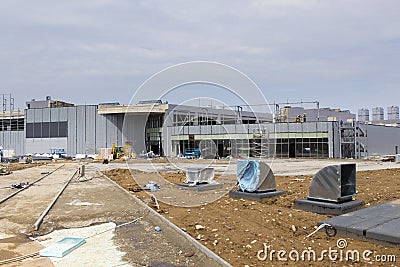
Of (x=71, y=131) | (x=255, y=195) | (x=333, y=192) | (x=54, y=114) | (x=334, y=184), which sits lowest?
(x=255, y=195)

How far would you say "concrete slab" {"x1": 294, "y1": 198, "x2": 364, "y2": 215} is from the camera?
9.96 meters

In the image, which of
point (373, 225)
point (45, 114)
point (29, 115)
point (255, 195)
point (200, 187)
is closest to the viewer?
point (373, 225)

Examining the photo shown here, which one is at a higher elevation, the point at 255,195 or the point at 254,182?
the point at 254,182

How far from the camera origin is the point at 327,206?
1015 centimetres

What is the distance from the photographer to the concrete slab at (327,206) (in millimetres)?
9961

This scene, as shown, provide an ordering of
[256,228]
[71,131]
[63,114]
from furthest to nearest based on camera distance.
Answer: [63,114] → [71,131] → [256,228]

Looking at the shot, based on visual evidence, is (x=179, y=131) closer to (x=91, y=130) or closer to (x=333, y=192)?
(x=91, y=130)

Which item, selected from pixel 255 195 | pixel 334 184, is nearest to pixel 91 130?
pixel 255 195

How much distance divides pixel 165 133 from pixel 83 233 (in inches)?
1645

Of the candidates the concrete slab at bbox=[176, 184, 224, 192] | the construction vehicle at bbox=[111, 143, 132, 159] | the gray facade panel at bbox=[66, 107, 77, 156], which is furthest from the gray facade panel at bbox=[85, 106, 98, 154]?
the concrete slab at bbox=[176, 184, 224, 192]

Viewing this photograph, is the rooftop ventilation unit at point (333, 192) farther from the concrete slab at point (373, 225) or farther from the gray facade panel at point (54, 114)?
the gray facade panel at point (54, 114)

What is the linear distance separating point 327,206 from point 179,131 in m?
47.2

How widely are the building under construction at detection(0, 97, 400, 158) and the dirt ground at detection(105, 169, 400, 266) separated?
30681 millimetres

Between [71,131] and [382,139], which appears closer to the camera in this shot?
[382,139]
